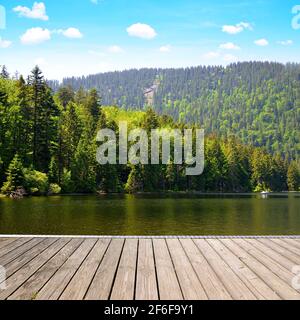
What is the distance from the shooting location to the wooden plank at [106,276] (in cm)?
462

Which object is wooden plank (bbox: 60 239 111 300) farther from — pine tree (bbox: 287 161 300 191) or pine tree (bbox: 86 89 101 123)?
pine tree (bbox: 287 161 300 191)

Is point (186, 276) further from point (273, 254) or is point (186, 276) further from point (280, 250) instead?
point (280, 250)

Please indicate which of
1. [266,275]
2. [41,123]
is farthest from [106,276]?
[41,123]

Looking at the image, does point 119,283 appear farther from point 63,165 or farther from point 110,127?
point 110,127

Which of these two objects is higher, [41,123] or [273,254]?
[41,123]

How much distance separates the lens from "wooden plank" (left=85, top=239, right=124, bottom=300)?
4.62 metres

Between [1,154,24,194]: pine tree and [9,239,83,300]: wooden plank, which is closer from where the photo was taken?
[9,239,83,300]: wooden plank

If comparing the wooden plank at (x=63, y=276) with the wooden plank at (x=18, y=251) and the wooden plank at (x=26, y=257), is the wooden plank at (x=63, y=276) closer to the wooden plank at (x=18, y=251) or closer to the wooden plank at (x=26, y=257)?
the wooden plank at (x=26, y=257)

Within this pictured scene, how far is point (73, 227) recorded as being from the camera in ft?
78.5

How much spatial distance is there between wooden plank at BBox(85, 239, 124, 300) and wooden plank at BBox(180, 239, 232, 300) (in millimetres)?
1263

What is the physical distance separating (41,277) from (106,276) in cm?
93

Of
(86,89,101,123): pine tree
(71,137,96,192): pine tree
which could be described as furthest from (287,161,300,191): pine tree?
(71,137,96,192): pine tree

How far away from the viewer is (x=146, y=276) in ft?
17.5

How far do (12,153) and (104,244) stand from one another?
199 feet
